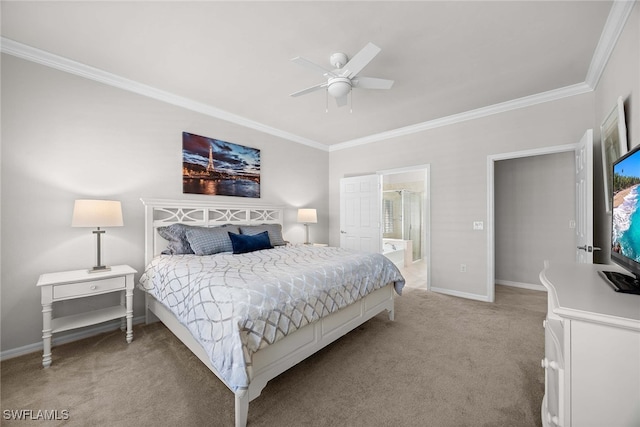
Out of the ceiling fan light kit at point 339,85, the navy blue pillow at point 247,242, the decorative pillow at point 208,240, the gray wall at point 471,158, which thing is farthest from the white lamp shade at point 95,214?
the gray wall at point 471,158

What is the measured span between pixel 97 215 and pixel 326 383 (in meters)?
2.56

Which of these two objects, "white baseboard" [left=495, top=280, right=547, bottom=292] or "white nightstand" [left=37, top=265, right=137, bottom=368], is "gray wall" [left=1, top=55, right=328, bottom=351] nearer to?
"white nightstand" [left=37, top=265, right=137, bottom=368]

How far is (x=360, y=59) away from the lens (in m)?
2.10

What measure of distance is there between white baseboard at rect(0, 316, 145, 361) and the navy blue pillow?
1372 millimetres

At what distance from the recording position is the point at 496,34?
225cm

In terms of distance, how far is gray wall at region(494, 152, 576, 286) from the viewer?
427 centimetres

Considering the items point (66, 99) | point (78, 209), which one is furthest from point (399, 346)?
point (66, 99)

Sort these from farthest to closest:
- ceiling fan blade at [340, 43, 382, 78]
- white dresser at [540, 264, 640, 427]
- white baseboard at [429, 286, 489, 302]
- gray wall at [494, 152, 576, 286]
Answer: gray wall at [494, 152, 576, 286] < white baseboard at [429, 286, 489, 302] < ceiling fan blade at [340, 43, 382, 78] < white dresser at [540, 264, 640, 427]

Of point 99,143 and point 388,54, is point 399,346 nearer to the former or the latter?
point 388,54

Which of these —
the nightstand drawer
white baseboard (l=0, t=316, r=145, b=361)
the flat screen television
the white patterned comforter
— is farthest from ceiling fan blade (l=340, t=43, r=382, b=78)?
white baseboard (l=0, t=316, r=145, b=361)

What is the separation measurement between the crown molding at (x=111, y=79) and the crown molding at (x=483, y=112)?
2175 millimetres

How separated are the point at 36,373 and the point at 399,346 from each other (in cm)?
309

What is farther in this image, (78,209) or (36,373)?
(78,209)

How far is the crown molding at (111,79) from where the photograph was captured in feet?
7.89
